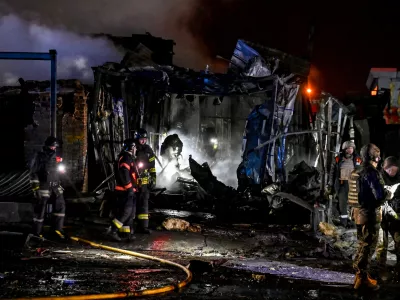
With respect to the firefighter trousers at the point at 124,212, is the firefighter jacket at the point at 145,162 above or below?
above

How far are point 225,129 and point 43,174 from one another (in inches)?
349

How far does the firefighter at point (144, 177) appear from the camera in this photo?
8844 millimetres

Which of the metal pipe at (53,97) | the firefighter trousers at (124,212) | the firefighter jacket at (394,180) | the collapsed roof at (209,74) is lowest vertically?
the firefighter trousers at (124,212)

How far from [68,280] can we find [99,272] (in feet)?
1.64

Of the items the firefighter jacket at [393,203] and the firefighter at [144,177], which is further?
the firefighter at [144,177]


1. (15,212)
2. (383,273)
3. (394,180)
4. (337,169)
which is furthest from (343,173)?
(15,212)

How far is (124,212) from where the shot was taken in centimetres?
819

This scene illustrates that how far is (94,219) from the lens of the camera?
9.92 m

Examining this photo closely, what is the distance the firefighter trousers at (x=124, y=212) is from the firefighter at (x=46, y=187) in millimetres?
1026

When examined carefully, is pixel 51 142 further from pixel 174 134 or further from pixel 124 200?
pixel 174 134

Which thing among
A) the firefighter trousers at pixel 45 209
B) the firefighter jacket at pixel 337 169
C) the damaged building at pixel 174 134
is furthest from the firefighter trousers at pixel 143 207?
the firefighter jacket at pixel 337 169

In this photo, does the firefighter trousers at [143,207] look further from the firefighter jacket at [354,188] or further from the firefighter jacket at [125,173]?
the firefighter jacket at [354,188]

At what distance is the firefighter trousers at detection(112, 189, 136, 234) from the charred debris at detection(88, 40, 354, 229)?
7.17ft

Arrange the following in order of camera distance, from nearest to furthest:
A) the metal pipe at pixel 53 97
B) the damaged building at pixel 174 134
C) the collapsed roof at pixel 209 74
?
the metal pipe at pixel 53 97, the damaged building at pixel 174 134, the collapsed roof at pixel 209 74
